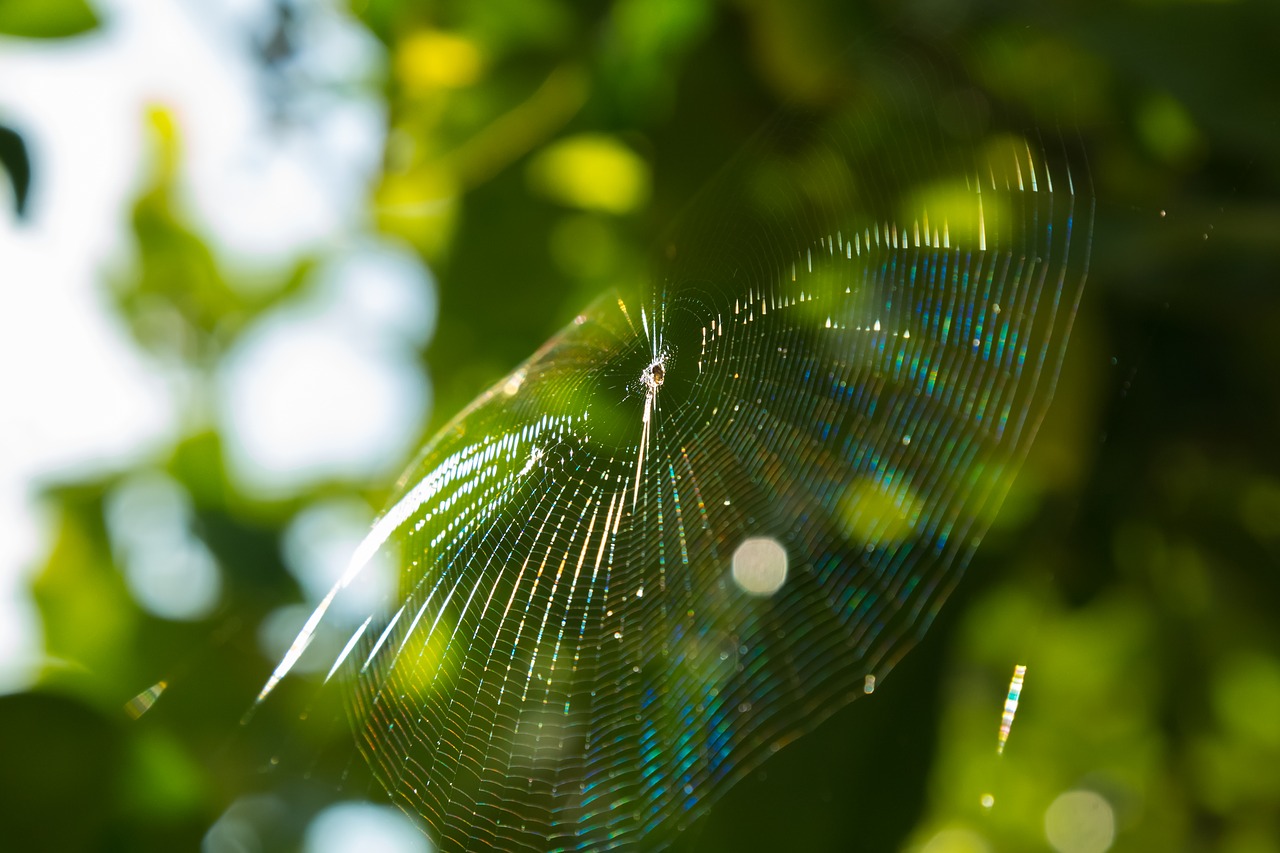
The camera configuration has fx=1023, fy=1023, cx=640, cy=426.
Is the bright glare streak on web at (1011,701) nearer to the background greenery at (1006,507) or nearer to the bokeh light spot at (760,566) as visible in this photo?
the background greenery at (1006,507)

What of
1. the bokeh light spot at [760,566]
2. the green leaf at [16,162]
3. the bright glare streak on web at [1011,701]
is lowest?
the bright glare streak on web at [1011,701]

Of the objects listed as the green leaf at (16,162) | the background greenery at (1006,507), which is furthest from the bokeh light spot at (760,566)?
the green leaf at (16,162)

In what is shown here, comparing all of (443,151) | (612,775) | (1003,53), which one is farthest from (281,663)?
(1003,53)

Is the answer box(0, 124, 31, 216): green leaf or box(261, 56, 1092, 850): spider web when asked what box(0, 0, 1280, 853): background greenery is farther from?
box(0, 124, 31, 216): green leaf

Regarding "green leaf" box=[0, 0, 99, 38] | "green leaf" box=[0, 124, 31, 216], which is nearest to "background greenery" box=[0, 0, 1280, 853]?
"green leaf" box=[0, 0, 99, 38]

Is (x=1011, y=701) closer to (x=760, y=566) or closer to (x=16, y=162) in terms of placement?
(x=760, y=566)

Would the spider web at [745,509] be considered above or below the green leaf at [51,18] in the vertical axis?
below

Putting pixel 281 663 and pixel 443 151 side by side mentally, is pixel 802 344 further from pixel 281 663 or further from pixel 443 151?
pixel 281 663

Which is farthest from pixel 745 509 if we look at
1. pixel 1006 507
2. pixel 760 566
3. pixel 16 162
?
pixel 16 162
